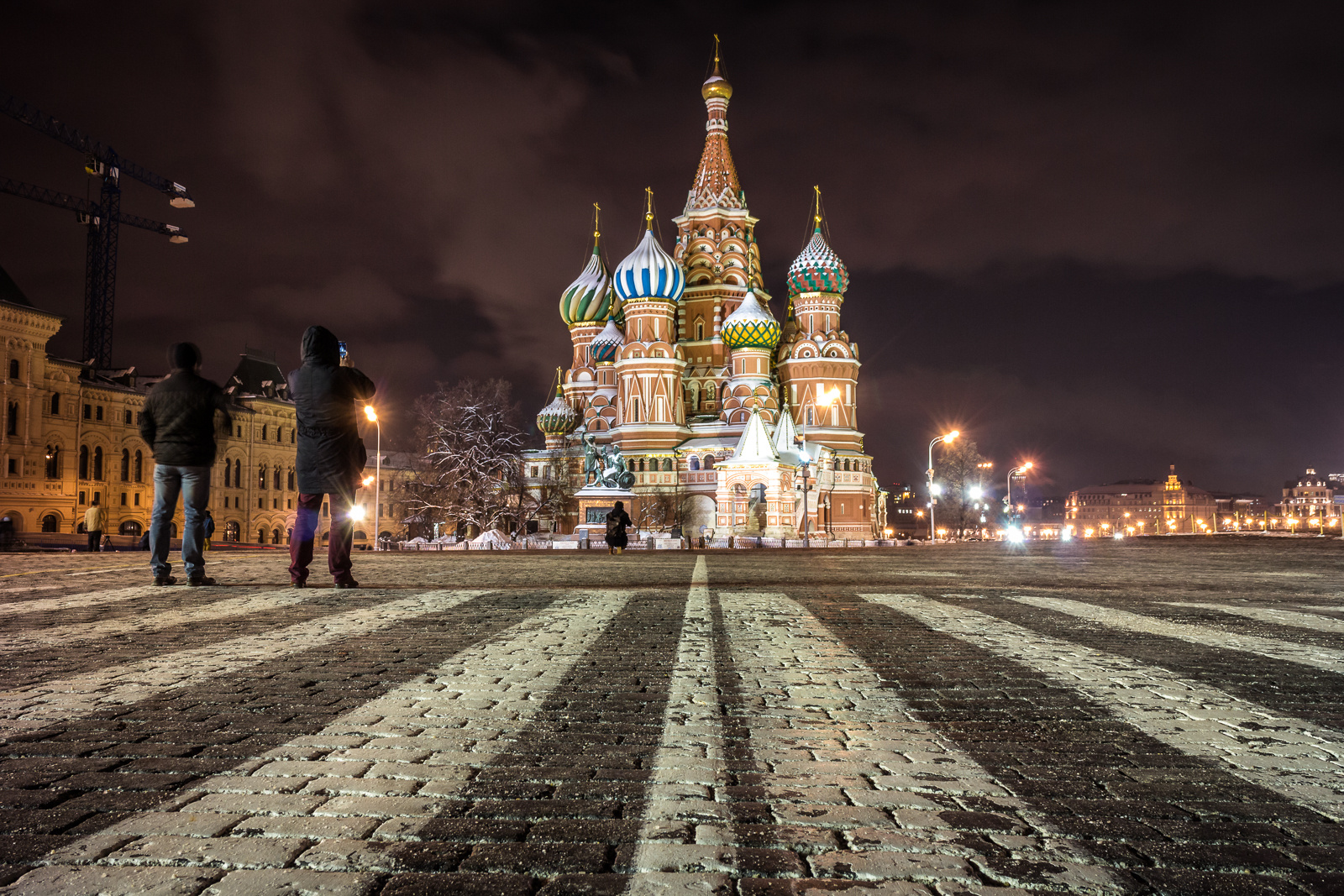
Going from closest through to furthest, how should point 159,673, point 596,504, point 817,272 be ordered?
point 159,673
point 596,504
point 817,272

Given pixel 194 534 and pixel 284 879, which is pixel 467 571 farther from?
pixel 284 879

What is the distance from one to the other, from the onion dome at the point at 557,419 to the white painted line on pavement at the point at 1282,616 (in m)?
62.0

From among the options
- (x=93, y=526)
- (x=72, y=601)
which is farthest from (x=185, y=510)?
(x=93, y=526)

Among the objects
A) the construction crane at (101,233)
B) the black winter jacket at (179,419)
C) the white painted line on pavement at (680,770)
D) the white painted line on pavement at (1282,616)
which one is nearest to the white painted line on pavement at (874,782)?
the white painted line on pavement at (680,770)

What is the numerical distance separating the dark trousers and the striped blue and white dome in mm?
56141

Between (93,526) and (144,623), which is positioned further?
(93,526)

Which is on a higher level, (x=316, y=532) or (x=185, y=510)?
(x=185, y=510)

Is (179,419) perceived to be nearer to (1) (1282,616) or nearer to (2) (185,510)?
(2) (185,510)

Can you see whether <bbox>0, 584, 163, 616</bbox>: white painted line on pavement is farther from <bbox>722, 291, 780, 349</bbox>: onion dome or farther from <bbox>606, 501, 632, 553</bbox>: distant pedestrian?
<bbox>722, 291, 780, 349</bbox>: onion dome

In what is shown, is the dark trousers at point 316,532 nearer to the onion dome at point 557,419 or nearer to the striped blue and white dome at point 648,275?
the striped blue and white dome at point 648,275

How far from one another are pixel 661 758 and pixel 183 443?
6.89 metres

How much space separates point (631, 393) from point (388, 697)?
58648 millimetres

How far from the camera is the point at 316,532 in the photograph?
7.42m

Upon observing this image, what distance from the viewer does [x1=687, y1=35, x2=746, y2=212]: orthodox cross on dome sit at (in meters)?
70.2
